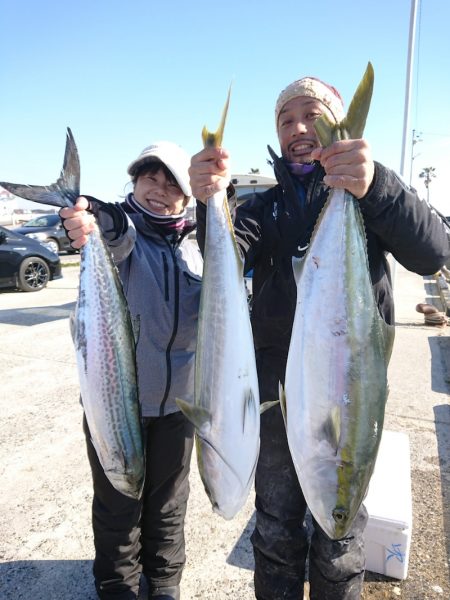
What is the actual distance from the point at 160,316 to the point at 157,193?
0.61 m

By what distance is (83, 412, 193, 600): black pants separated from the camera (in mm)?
2164

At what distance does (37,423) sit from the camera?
13.4ft

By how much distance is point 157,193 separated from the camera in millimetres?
2285

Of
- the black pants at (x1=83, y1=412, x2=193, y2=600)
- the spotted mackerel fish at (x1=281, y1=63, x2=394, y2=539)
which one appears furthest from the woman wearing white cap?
the spotted mackerel fish at (x1=281, y1=63, x2=394, y2=539)

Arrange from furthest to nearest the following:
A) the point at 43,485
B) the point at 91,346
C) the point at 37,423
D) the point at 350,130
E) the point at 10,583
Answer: the point at 37,423, the point at 43,485, the point at 10,583, the point at 91,346, the point at 350,130

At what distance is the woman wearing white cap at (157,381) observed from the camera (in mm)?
2182

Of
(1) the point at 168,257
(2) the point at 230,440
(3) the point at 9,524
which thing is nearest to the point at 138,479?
(2) the point at 230,440

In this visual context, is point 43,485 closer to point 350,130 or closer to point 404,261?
point 404,261

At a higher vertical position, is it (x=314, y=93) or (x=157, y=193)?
(x=314, y=93)

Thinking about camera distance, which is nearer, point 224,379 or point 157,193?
point 224,379

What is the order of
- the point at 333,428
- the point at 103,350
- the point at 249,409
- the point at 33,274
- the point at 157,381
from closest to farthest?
the point at 333,428
the point at 249,409
the point at 103,350
the point at 157,381
the point at 33,274

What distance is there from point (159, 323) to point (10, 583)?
1.56 m

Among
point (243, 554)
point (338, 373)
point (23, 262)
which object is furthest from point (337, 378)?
point (23, 262)

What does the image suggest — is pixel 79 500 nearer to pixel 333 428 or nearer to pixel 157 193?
pixel 157 193
